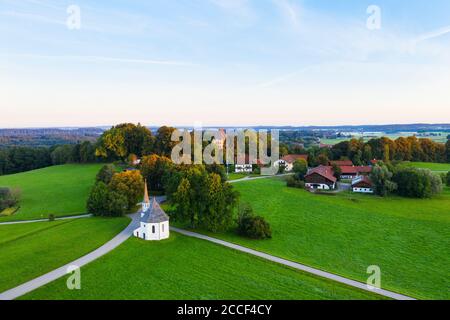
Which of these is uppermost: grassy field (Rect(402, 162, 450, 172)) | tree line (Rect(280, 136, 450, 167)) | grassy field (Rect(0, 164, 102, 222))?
tree line (Rect(280, 136, 450, 167))

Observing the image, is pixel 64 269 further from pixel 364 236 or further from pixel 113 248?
pixel 364 236

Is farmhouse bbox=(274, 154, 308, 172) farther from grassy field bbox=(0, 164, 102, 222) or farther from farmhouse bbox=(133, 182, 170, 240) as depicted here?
farmhouse bbox=(133, 182, 170, 240)

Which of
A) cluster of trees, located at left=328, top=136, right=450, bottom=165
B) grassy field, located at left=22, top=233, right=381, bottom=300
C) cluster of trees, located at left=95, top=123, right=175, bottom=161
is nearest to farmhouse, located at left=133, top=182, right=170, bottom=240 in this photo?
grassy field, located at left=22, top=233, right=381, bottom=300

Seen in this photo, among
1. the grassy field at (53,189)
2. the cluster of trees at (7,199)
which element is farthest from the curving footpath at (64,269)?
the cluster of trees at (7,199)

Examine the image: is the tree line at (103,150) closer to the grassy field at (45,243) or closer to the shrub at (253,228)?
the grassy field at (45,243)

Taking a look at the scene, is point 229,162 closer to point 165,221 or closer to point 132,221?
point 132,221

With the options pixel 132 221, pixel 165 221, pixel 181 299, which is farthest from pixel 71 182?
pixel 181 299
